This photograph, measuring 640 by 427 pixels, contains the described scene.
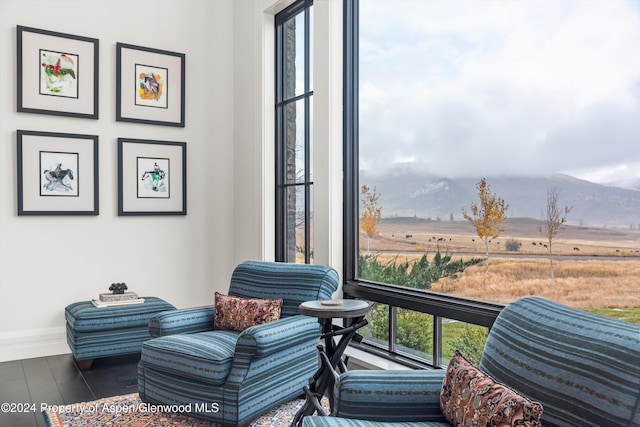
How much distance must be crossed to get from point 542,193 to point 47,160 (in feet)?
11.8

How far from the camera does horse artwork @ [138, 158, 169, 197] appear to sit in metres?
4.50

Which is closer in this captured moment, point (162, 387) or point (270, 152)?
point (162, 387)

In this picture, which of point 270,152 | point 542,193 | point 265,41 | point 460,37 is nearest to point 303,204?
point 270,152

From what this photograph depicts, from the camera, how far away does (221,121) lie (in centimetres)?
492

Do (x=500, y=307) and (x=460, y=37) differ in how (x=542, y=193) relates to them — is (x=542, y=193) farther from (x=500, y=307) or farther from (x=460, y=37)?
(x=460, y=37)

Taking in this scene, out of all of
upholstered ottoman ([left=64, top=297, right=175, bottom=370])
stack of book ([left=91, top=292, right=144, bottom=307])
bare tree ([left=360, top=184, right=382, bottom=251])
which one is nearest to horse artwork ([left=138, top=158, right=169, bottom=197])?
stack of book ([left=91, top=292, right=144, bottom=307])

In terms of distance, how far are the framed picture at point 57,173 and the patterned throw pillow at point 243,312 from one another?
177cm

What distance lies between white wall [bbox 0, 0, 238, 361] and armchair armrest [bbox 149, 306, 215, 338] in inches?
59.7

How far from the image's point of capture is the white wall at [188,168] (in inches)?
146

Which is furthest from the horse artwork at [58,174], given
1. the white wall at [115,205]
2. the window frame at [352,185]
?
the window frame at [352,185]

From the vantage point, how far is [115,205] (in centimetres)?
440

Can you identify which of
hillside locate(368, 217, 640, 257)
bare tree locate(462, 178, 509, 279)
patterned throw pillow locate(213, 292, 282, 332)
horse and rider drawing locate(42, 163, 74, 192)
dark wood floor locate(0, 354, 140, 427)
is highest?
horse and rider drawing locate(42, 163, 74, 192)

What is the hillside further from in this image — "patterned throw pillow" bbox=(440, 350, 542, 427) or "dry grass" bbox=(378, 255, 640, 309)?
"patterned throw pillow" bbox=(440, 350, 542, 427)

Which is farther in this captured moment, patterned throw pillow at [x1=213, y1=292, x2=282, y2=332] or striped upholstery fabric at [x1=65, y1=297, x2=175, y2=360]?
striped upholstery fabric at [x1=65, y1=297, x2=175, y2=360]
